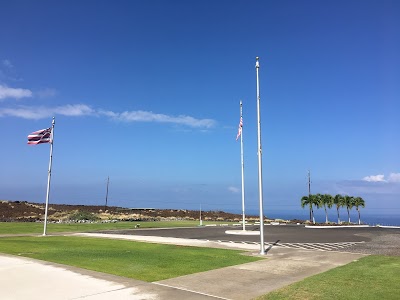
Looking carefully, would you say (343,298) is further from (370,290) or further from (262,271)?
(262,271)

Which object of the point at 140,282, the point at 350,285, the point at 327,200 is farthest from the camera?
the point at 327,200

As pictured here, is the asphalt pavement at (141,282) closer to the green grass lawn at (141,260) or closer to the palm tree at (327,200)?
the green grass lawn at (141,260)

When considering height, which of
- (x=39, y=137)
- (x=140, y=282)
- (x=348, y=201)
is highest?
(x=39, y=137)

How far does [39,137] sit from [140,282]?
67.8 feet

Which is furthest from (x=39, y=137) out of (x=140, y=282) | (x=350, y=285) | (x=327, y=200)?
(x=327, y=200)

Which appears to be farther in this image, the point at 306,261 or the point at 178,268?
the point at 306,261

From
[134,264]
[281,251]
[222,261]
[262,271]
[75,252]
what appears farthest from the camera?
[281,251]

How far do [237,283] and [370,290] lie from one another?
3.55 meters

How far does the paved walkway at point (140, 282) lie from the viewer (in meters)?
8.77

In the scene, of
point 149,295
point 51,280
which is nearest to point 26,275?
point 51,280

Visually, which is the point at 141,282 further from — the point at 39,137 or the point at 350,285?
the point at 39,137

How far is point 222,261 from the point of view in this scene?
1444cm

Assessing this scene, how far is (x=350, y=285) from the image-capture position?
9.91 metres

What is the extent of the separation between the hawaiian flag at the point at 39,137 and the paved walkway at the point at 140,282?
14.6m
